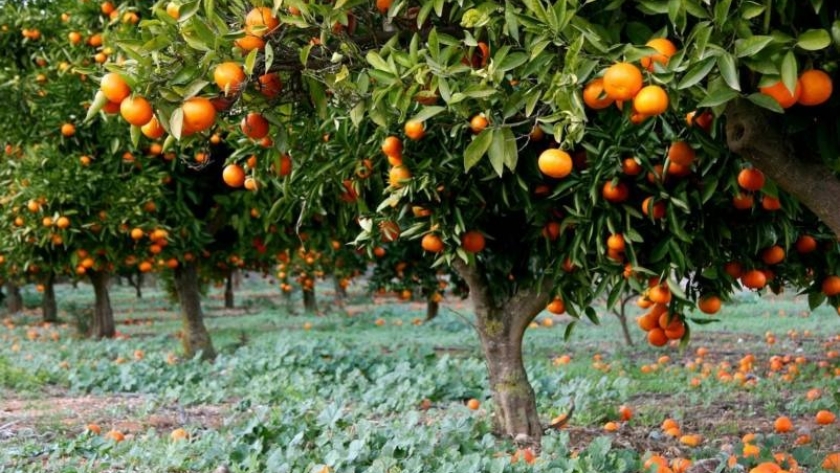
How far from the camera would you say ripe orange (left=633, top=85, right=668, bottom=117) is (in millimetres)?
2289

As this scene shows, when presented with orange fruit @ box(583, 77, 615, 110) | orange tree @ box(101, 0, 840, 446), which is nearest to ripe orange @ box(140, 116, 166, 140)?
orange tree @ box(101, 0, 840, 446)

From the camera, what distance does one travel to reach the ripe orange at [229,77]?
8.43ft

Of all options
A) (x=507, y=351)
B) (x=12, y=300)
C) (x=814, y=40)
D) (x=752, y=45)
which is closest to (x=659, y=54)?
(x=752, y=45)

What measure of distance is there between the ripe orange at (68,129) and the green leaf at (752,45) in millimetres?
7456

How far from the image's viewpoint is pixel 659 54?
2.36m

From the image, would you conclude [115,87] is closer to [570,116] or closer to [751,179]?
[570,116]

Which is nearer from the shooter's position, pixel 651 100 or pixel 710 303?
pixel 651 100

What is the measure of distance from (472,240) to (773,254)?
1.40 meters

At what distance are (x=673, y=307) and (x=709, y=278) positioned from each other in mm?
204

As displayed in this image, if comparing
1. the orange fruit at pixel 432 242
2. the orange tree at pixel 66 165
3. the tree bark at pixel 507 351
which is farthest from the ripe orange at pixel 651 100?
the orange tree at pixel 66 165

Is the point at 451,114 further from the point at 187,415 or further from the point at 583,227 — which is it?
the point at 187,415

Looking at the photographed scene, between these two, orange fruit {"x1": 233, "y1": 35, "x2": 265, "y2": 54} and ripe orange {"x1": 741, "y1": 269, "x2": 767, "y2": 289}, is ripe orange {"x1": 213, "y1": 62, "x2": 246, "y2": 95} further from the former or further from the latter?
ripe orange {"x1": 741, "y1": 269, "x2": 767, "y2": 289}

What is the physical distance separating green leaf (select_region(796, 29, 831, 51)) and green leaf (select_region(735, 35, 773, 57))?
97mm

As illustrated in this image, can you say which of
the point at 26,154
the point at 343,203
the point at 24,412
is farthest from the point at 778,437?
the point at 26,154
